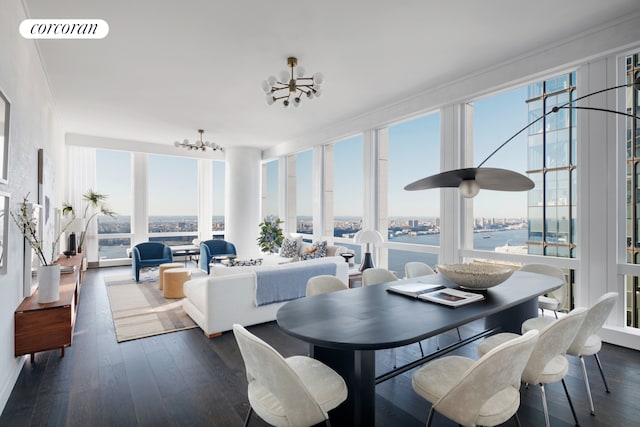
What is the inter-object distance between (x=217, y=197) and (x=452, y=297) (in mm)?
8436

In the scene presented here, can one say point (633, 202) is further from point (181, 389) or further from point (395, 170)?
point (181, 389)

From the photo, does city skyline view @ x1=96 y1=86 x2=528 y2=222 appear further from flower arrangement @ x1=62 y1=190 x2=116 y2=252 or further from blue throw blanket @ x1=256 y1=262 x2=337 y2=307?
blue throw blanket @ x1=256 y1=262 x2=337 y2=307

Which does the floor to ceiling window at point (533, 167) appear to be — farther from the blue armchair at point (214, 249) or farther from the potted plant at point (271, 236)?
the blue armchair at point (214, 249)

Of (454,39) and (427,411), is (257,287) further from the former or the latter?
(454,39)

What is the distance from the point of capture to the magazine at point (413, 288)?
87.4 inches

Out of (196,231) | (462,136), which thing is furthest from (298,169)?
(462,136)

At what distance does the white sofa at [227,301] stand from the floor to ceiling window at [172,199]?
5.42 meters

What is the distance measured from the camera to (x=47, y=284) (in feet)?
9.46

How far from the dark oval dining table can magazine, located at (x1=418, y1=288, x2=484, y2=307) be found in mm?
31

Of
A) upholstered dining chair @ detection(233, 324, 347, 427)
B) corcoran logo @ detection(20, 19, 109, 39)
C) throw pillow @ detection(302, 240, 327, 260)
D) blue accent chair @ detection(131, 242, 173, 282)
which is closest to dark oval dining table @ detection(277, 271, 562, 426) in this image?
upholstered dining chair @ detection(233, 324, 347, 427)

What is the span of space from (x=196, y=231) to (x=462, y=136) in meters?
7.27

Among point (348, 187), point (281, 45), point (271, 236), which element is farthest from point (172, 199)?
point (281, 45)

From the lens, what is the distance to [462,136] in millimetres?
4551

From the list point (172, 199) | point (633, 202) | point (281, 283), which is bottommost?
point (281, 283)
